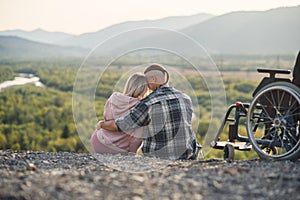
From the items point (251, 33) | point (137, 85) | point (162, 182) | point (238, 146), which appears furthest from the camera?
point (251, 33)

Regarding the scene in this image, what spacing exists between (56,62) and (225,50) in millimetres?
46061

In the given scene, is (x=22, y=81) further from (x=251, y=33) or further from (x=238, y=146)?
(x=238, y=146)

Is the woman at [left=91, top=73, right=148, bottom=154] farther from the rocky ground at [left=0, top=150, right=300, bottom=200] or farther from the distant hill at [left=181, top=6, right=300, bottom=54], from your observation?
the distant hill at [left=181, top=6, right=300, bottom=54]

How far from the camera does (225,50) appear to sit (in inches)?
6703

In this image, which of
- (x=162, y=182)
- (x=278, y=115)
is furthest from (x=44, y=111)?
(x=162, y=182)

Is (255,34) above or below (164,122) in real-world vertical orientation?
above

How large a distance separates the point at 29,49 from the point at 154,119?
15838cm

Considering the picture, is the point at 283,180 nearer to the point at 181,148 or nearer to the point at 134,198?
the point at 134,198

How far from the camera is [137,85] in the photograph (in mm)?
8469

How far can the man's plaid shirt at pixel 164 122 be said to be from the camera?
820 cm

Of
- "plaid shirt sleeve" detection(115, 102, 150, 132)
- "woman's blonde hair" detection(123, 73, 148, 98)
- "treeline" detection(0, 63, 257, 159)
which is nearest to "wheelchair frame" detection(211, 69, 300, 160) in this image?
"plaid shirt sleeve" detection(115, 102, 150, 132)

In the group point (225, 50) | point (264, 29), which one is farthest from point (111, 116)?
point (264, 29)

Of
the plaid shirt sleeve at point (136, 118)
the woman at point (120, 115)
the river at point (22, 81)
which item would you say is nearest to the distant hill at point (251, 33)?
the river at point (22, 81)

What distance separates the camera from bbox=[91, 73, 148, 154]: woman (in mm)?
8461
